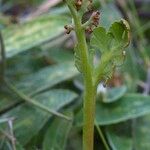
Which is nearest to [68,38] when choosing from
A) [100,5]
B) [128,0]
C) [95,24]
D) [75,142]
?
[100,5]

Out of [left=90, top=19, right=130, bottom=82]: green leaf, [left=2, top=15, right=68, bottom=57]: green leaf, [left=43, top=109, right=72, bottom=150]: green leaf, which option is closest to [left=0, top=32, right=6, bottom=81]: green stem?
[left=2, top=15, right=68, bottom=57]: green leaf

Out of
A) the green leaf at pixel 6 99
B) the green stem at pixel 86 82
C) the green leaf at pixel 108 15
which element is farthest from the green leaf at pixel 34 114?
the green leaf at pixel 108 15

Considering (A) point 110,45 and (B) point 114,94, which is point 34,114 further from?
(A) point 110,45

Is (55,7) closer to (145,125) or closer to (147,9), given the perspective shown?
(147,9)

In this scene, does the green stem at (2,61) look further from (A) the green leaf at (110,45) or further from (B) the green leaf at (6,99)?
(A) the green leaf at (110,45)

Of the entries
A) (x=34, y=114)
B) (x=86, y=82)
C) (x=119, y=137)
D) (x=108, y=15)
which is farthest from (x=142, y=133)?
(x=108, y=15)

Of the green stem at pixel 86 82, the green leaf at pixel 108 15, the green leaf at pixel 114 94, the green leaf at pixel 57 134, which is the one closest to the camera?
the green stem at pixel 86 82
